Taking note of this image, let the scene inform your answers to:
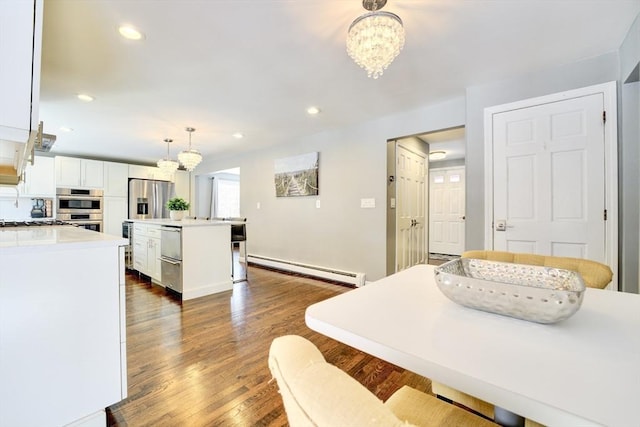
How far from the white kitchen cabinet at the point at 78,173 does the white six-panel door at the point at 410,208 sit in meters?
5.99

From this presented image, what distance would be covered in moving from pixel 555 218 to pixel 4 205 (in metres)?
8.07

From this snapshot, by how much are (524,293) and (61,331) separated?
6.07 feet

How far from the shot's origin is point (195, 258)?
3.23 meters

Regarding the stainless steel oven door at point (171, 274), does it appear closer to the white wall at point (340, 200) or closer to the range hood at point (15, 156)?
the range hood at point (15, 156)

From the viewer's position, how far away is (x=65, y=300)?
126 centimetres

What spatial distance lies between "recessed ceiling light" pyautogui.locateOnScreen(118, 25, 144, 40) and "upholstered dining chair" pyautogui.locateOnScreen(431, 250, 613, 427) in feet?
8.36

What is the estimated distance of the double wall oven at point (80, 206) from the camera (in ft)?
17.0

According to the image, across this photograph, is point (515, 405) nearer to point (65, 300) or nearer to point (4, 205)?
point (65, 300)

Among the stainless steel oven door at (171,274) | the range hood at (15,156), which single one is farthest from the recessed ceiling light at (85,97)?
the stainless steel oven door at (171,274)

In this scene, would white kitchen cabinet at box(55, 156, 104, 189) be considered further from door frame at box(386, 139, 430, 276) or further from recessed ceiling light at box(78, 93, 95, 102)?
door frame at box(386, 139, 430, 276)

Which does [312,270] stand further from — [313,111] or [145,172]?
[145,172]

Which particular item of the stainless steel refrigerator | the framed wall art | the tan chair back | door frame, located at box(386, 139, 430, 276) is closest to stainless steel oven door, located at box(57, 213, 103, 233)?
the stainless steel refrigerator

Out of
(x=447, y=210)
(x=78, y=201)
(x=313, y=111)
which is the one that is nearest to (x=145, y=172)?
(x=78, y=201)

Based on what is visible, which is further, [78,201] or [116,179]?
[116,179]
